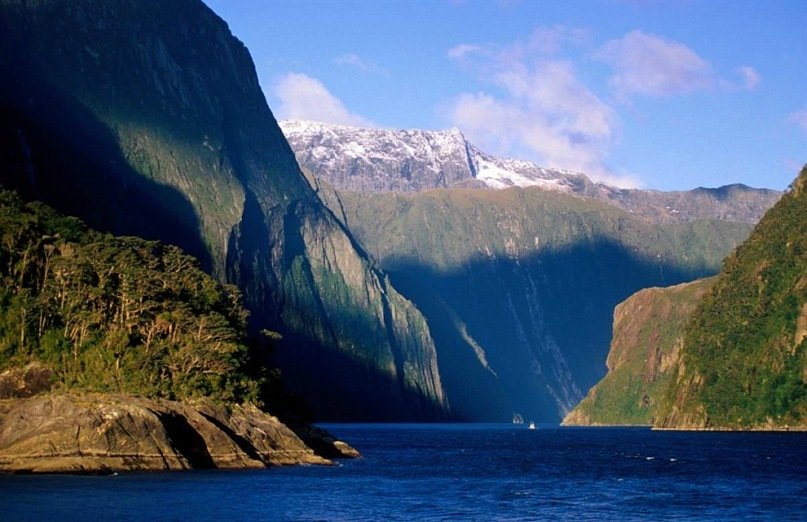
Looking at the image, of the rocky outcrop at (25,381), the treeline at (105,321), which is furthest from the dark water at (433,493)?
the rocky outcrop at (25,381)

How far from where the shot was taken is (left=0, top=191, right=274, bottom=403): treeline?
379 ft

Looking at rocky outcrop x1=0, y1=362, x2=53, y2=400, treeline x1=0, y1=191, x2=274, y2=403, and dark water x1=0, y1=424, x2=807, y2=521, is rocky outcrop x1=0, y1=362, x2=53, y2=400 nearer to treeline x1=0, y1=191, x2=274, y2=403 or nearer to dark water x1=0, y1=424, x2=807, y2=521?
treeline x1=0, y1=191, x2=274, y2=403

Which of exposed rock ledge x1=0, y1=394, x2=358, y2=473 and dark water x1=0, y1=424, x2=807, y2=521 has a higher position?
exposed rock ledge x1=0, y1=394, x2=358, y2=473

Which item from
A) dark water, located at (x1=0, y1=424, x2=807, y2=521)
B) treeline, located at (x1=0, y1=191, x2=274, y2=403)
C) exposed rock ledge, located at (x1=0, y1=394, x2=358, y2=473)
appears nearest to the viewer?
dark water, located at (x1=0, y1=424, x2=807, y2=521)

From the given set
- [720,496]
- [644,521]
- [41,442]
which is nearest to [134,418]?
[41,442]

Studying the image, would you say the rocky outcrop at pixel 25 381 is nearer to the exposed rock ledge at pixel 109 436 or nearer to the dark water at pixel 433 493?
the exposed rock ledge at pixel 109 436

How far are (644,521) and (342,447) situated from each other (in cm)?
7565

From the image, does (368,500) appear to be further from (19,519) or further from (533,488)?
(19,519)

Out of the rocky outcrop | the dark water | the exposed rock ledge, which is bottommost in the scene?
the dark water

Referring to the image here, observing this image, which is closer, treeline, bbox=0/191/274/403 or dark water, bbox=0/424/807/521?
dark water, bbox=0/424/807/521

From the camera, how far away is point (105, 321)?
122m

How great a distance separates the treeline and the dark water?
37.8 ft

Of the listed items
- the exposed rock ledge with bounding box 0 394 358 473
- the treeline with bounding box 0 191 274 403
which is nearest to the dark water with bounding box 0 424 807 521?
the exposed rock ledge with bounding box 0 394 358 473

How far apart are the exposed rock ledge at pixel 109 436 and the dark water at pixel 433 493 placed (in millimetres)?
2199
